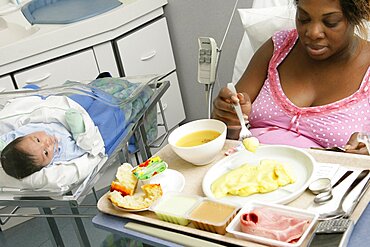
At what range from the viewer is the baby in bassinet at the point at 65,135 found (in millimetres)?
1436

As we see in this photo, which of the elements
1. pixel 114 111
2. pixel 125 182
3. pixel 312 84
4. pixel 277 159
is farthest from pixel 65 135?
pixel 312 84

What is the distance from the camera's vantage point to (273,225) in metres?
0.98

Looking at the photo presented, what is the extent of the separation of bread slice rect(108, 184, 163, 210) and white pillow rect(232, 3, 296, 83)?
0.99 m

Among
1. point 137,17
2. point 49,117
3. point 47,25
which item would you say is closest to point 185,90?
point 137,17

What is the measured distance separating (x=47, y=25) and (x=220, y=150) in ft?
5.01

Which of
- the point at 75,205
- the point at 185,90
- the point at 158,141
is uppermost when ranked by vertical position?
the point at 75,205

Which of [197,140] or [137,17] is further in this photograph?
[137,17]

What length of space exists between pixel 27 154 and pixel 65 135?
143mm

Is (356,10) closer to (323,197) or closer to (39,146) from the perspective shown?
(323,197)

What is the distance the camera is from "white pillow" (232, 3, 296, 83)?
1.92m

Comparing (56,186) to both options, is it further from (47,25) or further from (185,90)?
(185,90)

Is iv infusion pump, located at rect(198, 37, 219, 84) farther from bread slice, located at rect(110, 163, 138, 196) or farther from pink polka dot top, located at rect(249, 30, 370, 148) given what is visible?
bread slice, located at rect(110, 163, 138, 196)

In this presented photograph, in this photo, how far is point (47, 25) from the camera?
98.6 inches

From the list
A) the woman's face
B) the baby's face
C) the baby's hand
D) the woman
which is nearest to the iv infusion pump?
the woman
